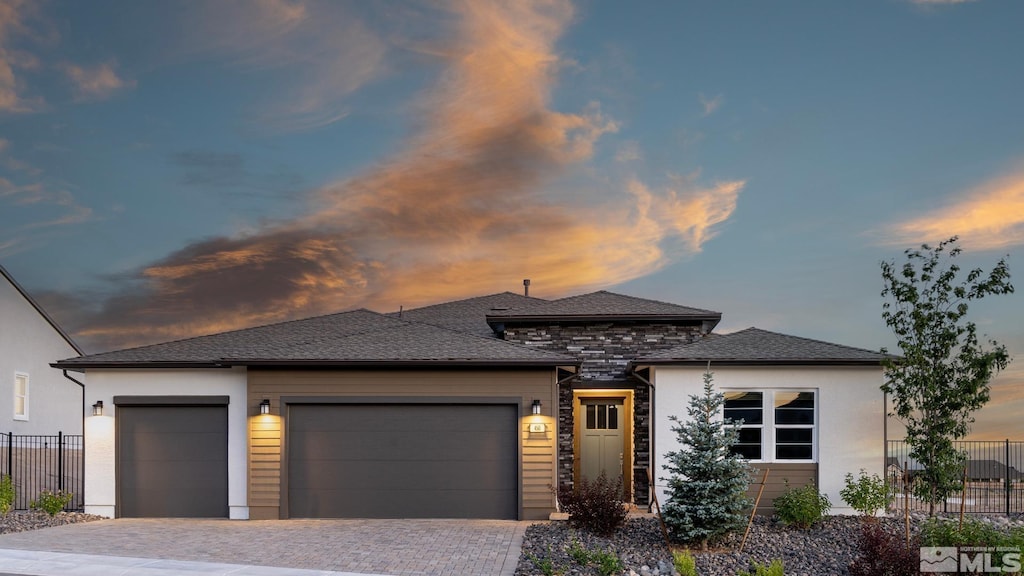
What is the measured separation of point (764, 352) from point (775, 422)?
1339 millimetres

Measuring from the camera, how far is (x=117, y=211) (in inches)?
752

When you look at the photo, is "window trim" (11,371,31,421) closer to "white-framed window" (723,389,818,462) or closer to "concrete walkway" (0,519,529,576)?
"concrete walkway" (0,519,529,576)

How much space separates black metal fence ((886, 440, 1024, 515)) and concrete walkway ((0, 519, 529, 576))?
25.6ft

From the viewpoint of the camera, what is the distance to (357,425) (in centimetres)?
1583

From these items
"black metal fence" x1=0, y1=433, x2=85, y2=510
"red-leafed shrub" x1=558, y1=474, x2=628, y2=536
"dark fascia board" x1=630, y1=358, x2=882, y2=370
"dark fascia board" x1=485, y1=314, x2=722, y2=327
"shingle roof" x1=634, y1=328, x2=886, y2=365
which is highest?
"dark fascia board" x1=485, y1=314, x2=722, y2=327

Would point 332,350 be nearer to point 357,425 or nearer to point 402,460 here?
point 357,425

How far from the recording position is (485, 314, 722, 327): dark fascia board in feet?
58.7

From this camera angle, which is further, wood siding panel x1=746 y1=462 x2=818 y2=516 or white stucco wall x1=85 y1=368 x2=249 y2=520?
white stucco wall x1=85 y1=368 x2=249 y2=520

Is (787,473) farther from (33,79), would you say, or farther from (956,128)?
(33,79)

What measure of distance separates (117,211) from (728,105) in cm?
1364

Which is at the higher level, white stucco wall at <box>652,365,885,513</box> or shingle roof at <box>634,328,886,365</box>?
shingle roof at <box>634,328,886,365</box>

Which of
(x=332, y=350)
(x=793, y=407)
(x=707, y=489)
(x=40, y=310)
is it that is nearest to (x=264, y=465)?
(x=332, y=350)

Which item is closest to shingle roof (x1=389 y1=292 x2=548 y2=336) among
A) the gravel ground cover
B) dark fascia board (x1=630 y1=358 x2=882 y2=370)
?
dark fascia board (x1=630 y1=358 x2=882 y2=370)

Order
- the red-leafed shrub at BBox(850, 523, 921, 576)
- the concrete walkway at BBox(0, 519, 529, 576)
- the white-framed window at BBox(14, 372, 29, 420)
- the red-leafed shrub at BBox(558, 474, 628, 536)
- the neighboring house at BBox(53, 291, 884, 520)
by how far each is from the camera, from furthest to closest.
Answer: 1. the white-framed window at BBox(14, 372, 29, 420)
2. the neighboring house at BBox(53, 291, 884, 520)
3. the red-leafed shrub at BBox(558, 474, 628, 536)
4. the concrete walkway at BBox(0, 519, 529, 576)
5. the red-leafed shrub at BBox(850, 523, 921, 576)
